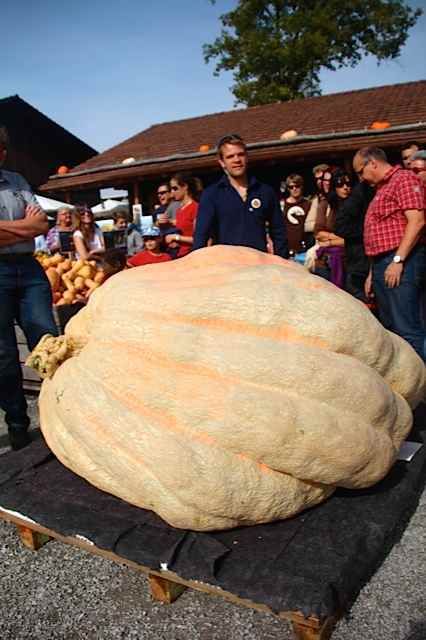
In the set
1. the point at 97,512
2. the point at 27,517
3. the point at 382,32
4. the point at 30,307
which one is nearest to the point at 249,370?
the point at 97,512

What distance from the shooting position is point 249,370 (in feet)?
6.24

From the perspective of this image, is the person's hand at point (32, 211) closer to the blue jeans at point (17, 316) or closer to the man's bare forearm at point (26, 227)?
the man's bare forearm at point (26, 227)

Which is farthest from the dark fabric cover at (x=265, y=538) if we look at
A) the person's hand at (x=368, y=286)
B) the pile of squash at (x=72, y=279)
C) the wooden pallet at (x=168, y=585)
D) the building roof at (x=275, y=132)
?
the building roof at (x=275, y=132)

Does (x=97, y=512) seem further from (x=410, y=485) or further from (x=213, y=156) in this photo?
(x=213, y=156)

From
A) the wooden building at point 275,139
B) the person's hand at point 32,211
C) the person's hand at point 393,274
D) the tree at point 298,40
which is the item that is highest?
the tree at point 298,40

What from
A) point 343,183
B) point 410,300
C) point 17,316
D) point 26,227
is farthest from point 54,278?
point 410,300

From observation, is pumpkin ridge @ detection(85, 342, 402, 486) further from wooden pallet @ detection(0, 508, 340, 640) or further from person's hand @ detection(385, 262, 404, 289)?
person's hand @ detection(385, 262, 404, 289)

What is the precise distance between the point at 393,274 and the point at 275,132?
9628mm

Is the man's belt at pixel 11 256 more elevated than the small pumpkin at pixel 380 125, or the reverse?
the small pumpkin at pixel 380 125

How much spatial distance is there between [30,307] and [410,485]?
238 cm

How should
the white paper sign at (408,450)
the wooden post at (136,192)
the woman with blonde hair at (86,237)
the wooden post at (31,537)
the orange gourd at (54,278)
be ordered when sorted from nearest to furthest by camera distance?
the wooden post at (31,537) → the white paper sign at (408,450) → the orange gourd at (54,278) → the woman with blonde hair at (86,237) → the wooden post at (136,192)

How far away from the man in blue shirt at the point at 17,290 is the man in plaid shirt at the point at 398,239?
2246 mm

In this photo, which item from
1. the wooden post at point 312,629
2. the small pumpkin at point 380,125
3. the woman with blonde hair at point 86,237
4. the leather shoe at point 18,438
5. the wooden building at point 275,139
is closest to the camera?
the wooden post at point 312,629

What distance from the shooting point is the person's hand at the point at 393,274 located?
141 inches
